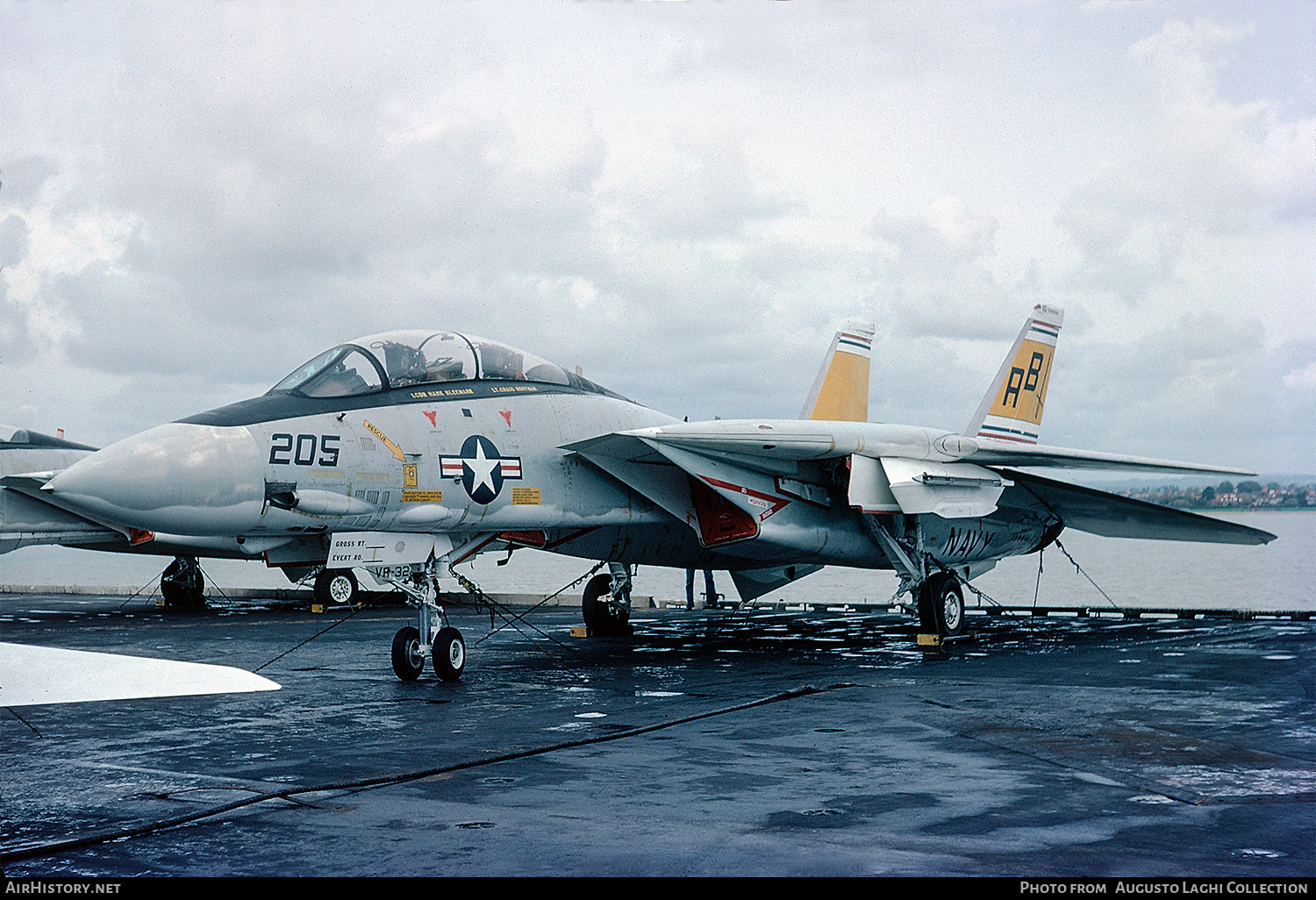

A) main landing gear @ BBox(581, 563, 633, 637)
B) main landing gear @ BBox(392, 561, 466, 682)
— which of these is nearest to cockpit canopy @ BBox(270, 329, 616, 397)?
main landing gear @ BBox(392, 561, 466, 682)

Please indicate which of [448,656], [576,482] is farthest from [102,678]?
[576,482]

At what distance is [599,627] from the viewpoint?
15.1 metres

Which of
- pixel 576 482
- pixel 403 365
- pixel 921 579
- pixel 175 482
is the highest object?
pixel 403 365

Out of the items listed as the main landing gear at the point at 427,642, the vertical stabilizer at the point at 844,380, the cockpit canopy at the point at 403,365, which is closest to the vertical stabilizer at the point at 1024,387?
the vertical stabilizer at the point at 844,380

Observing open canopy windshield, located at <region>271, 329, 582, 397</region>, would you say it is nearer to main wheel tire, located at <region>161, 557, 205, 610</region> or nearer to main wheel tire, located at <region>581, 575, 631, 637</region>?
main wheel tire, located at <region>581, 575, 631, 637</region>

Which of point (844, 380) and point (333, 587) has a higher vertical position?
point (844, 380)

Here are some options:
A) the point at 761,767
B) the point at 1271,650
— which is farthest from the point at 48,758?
the point at 1271,650

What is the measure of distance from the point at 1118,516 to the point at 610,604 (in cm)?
707

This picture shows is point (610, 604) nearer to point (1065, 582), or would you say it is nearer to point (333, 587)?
point (333, 587)

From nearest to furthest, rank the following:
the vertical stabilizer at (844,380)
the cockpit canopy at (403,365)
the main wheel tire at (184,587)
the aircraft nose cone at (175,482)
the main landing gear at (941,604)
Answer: the aircraft nose cone at (175,482) < the cockpit canopy at (403,365) < the main landing gear at (941,604) < the vertical stabilizer at (844,380) < the main wheel tire at (184,587)

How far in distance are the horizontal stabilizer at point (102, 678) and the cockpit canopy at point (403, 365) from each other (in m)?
2.75

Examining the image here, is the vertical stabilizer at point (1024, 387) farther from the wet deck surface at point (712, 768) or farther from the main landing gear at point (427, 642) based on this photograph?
the main landing gear at point (427, 642)

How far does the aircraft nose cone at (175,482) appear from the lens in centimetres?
805

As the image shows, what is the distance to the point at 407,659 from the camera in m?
10.2
